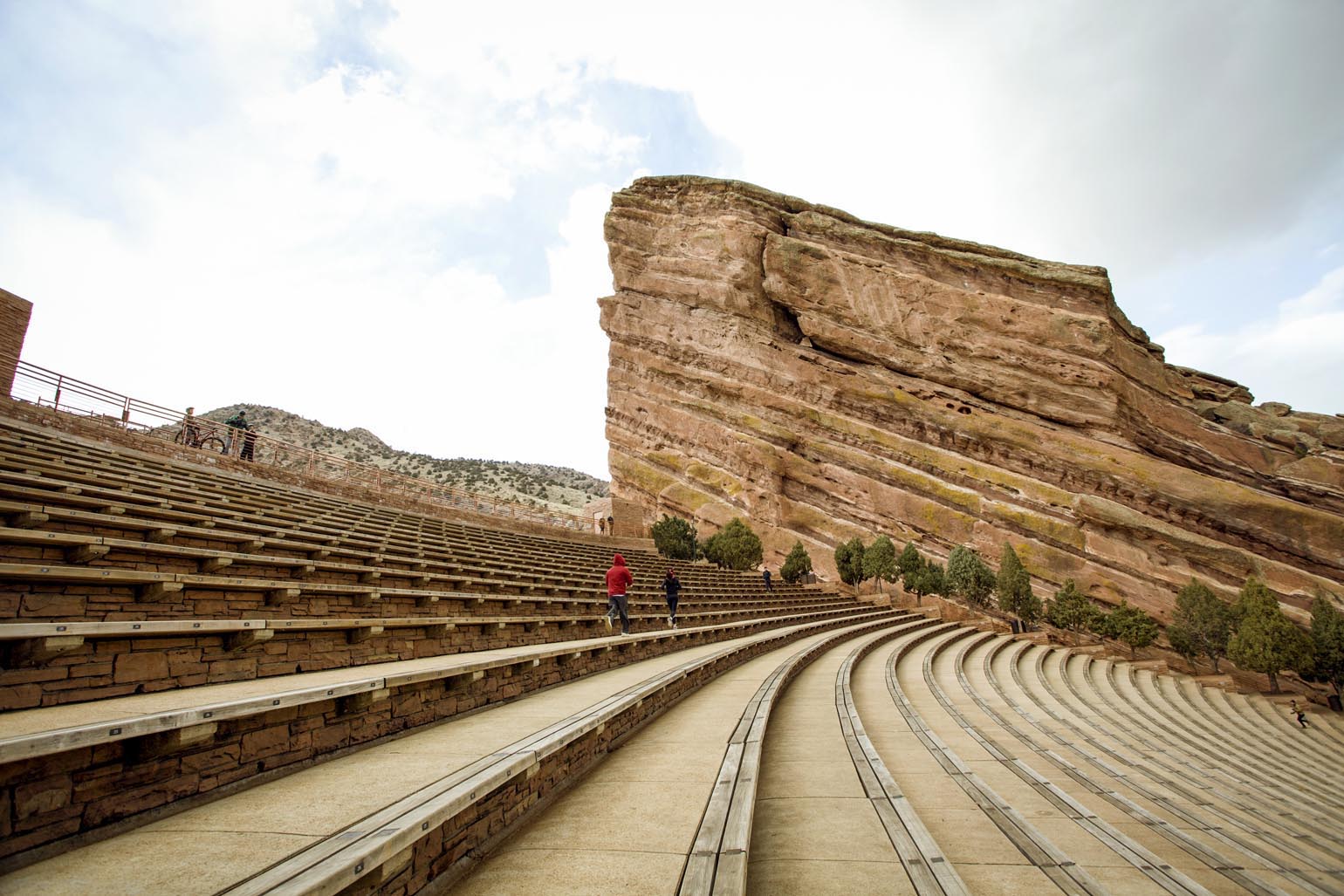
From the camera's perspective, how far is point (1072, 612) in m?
31.5

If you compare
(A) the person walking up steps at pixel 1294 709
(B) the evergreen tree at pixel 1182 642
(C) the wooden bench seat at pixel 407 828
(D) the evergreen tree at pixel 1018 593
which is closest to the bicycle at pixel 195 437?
(C) the wooden bench seat at pixel 407 828

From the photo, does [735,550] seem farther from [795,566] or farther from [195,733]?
[195,733]

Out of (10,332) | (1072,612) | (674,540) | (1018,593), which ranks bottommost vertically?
(1072,612)

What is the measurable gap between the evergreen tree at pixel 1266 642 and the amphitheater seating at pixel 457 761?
26617 mm

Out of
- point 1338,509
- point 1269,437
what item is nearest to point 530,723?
point 1338,509

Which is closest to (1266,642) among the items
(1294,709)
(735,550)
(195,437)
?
(1294,709)

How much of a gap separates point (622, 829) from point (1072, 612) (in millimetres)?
35938

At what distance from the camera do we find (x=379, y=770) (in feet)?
11.0

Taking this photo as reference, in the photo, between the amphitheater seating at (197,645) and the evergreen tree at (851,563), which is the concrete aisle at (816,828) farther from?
the evergreen tree at (851,563)

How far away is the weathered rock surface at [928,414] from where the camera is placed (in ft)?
116

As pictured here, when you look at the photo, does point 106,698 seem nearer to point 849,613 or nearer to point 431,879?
point 431,879

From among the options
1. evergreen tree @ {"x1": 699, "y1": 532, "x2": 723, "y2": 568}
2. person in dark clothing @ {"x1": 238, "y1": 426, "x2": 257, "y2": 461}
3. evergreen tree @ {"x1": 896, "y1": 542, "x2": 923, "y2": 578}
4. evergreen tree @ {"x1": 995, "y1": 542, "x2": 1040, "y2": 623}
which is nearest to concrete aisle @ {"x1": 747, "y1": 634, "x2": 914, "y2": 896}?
person in dark clothing @ {"x1": 238, "y1": 426, "x2": 257, "y2": 461}

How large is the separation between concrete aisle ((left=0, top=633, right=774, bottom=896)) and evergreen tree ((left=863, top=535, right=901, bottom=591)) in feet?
101

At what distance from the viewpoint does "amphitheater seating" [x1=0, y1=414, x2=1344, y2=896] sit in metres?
2.44
